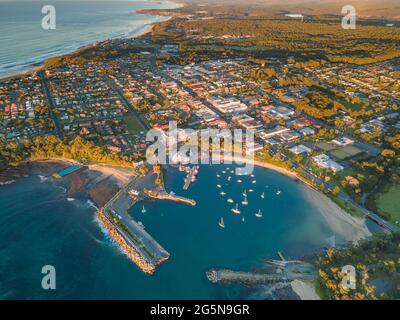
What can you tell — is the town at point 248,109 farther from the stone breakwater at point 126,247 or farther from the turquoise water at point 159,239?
the stone breakwater at point 126,247

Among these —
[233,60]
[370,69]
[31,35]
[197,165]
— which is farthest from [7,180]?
[31,35]

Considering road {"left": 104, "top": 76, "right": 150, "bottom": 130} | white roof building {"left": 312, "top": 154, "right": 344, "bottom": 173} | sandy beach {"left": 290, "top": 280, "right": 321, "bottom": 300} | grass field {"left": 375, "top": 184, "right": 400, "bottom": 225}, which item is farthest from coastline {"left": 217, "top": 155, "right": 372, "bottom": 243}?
road {"left": 104, "top": 76, "right": 150, "bottom": 130}

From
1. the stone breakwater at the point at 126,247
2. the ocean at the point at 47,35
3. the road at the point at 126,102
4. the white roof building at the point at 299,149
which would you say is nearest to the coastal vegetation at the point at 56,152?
the road at the point at 126,102

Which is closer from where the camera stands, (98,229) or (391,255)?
(391,255)

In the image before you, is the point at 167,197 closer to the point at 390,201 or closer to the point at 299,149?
the point at 299,149

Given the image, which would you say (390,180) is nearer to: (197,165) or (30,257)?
(197,165)

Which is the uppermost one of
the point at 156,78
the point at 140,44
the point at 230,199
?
the point at 140,44

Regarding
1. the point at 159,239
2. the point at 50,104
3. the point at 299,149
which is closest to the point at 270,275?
the point at 159,239
